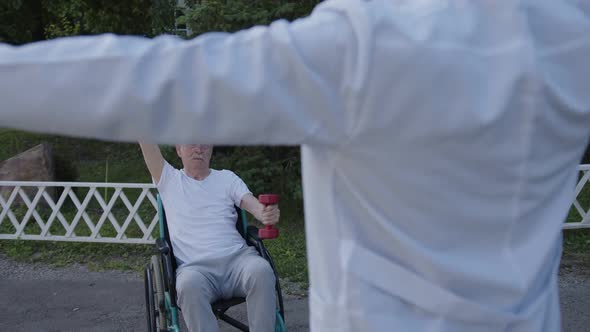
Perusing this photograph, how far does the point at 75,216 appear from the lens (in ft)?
21.6

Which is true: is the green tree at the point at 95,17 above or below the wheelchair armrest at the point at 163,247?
above

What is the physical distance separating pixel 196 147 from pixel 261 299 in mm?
967

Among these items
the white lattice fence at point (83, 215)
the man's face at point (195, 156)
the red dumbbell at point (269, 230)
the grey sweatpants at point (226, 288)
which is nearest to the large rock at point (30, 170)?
the white lattice fence at point (83, 215)

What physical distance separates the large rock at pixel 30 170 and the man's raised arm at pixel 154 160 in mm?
4290

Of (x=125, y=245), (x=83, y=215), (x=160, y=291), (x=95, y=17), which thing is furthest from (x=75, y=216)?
(x=95, y=17)

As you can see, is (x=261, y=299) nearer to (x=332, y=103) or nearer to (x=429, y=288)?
(x=429, y=288)

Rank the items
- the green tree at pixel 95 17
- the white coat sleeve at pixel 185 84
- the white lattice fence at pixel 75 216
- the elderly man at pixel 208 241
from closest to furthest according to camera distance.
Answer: the white coat sleeve at pixel 185 84
the elderly man at pixel 208 241
the white lattice fence at pixel 75 216
the green tree at pixel 95 17

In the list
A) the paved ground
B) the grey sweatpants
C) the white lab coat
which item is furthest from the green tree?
the white lab coat

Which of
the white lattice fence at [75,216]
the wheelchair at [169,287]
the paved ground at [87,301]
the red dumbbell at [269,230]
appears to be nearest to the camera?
the red dumbbell at [269,230]

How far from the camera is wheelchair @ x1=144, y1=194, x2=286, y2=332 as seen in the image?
3383 millimetres

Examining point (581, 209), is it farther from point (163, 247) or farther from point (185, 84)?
point (185, 84)

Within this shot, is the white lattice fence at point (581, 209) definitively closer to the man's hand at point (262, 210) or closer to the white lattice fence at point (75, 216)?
the man's hand at point (262, 210)

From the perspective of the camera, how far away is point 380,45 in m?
0.99

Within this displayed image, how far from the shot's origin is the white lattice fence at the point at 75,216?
Answer: 6270 millimetres
